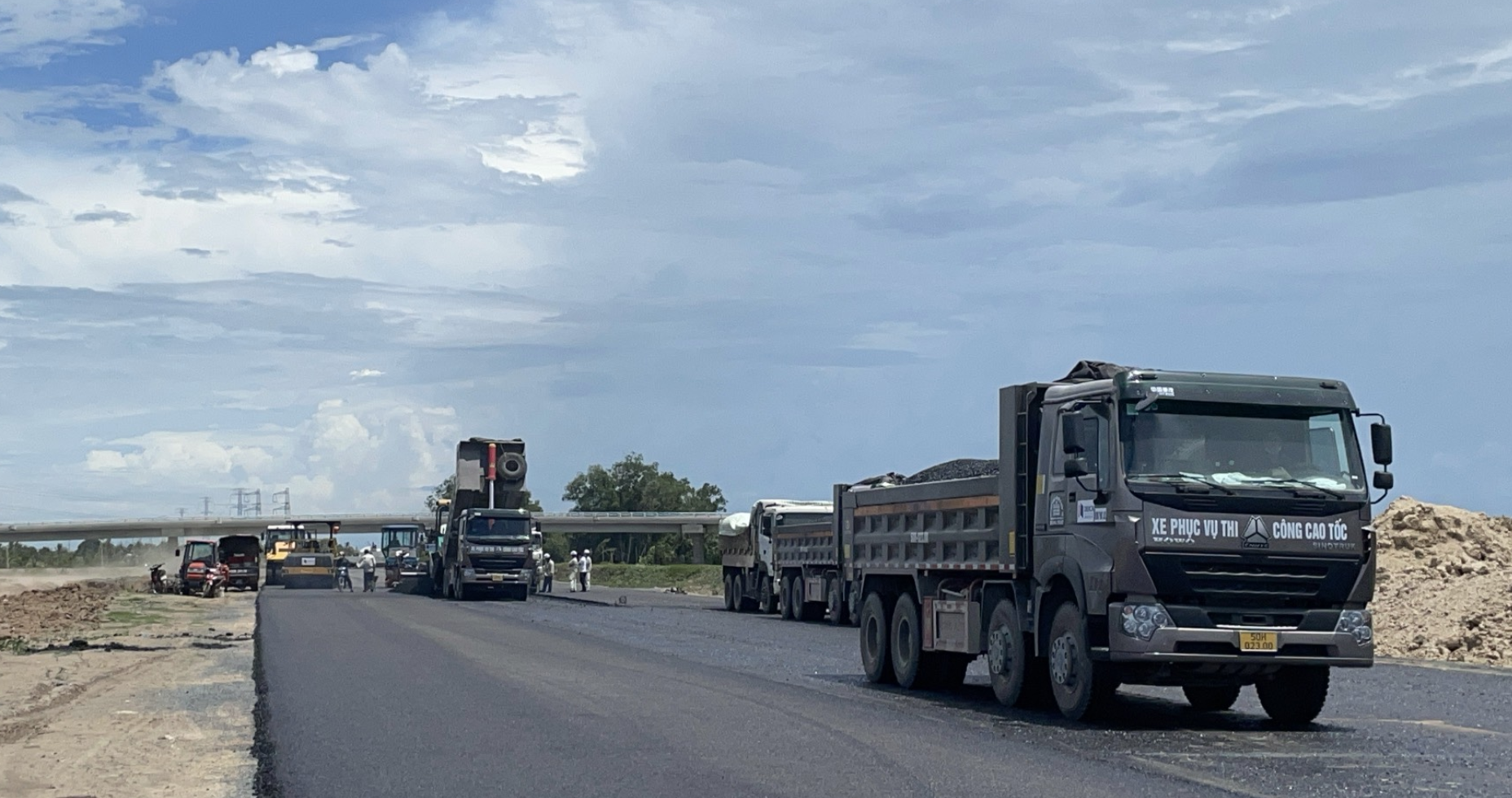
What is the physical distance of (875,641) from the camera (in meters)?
19.5

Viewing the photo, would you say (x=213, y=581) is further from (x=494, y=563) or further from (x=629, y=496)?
(x=629, y=496)

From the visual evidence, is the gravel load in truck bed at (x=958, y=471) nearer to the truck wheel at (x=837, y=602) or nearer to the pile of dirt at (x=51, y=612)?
the truck wheel at (x=837, y=602)

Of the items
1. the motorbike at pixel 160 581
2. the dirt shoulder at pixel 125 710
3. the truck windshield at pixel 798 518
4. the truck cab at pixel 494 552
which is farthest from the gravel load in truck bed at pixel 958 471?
the motorbike at pixel 160 581

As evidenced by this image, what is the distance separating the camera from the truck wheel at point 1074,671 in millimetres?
14242

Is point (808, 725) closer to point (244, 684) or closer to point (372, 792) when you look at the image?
point (372, 792)

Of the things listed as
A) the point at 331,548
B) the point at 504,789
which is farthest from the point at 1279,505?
the point at 331,548

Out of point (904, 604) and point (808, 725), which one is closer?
point (808, 725)

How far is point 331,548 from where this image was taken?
2859 inches

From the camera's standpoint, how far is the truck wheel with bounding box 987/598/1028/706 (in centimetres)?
1562

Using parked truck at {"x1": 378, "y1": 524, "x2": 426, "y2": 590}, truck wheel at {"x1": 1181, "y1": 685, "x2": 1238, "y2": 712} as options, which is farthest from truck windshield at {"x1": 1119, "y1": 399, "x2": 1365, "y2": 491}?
parked truck at {"x1": 378, "y1": 524, "x2": 426, "y2": 590}

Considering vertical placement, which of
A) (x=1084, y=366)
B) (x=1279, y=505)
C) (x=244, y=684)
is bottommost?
(x=244, y=684)

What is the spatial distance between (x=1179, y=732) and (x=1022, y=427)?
3.20 meters

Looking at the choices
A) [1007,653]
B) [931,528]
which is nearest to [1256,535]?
[1007,653]

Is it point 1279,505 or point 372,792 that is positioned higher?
point 1279,505
